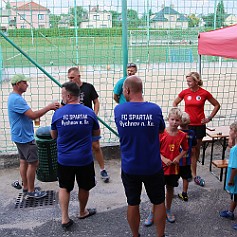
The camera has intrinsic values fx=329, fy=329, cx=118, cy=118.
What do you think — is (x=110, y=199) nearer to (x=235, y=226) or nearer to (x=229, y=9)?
(x=235, y=226)

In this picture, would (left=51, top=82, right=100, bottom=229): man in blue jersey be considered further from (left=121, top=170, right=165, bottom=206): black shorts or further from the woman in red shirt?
the woman in red shirt

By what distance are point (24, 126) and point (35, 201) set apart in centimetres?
101

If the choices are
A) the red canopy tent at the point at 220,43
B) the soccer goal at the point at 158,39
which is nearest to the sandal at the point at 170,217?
the red canopy tent at the point at 220,43

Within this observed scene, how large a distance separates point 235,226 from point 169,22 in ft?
16.2

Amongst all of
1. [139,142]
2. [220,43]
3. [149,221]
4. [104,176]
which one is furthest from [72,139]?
[220,43]

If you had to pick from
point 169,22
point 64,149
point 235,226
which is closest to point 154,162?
point 64,149

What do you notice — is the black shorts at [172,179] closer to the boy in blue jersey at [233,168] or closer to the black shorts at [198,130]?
the boy in blue jersey at [233,168]

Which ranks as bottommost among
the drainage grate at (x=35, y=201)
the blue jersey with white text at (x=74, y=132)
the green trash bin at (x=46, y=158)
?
the drainage grate at (x=35, y=201)

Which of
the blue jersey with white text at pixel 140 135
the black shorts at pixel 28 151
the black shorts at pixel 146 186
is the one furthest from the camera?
the black shorts at pixel 28 151

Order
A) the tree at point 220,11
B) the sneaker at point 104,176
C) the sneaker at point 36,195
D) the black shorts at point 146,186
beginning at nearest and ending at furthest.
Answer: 1. the black shorts at point 146,186
2. the sneaker at point 36,195
3. the sneaker at point 104,176
4. the tree at point 220,11

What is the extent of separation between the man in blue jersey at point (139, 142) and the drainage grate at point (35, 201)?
1562 mm

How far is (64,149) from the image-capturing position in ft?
11.1

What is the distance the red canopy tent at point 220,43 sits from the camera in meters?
4.18

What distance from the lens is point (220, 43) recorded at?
4512 mm
